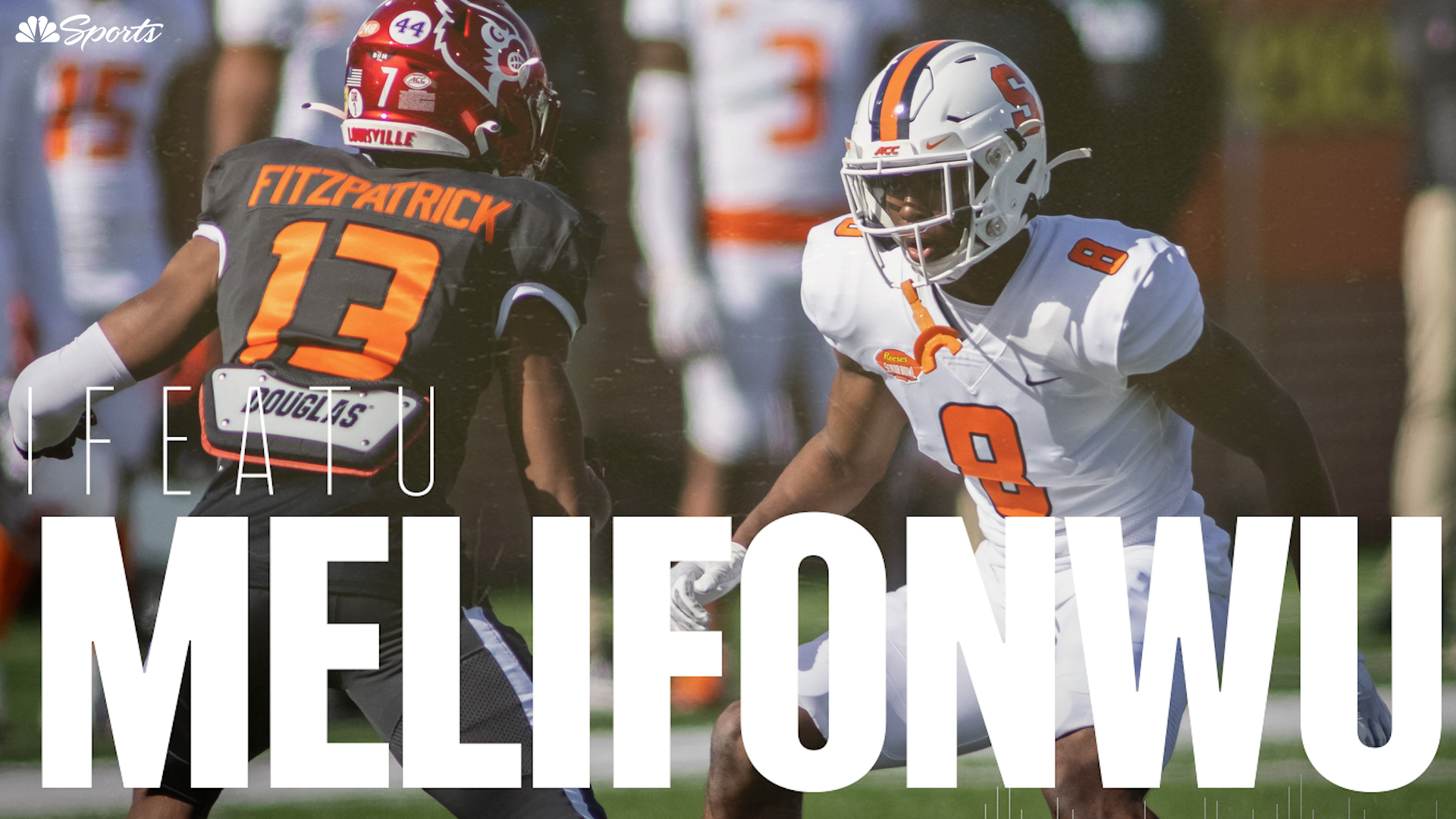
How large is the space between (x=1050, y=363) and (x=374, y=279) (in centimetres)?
105

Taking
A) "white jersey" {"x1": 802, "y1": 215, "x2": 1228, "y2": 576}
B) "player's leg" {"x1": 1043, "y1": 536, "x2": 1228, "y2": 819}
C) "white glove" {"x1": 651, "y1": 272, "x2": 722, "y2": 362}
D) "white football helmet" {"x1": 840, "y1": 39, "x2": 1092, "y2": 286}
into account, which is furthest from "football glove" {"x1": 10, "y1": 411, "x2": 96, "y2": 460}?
"player's leg" {"x1": 1043, "y1": 536, "x2": 1228, "y2": 819}

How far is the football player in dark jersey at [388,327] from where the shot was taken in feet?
7.17

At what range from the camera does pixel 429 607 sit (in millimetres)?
2328

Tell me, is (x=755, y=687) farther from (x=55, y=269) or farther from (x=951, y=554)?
(x=55, y=269)

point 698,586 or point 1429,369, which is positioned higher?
point 1429,369

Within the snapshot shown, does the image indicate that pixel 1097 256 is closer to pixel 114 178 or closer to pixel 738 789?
pixel 738 789

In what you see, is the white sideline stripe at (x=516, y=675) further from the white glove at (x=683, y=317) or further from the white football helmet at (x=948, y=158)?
the white football helmet at (x=948, y=158)

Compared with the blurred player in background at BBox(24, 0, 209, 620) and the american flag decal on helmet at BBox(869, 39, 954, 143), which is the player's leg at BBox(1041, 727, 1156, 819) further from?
the blurred player in background at BBox(24, 0, 209, 620)

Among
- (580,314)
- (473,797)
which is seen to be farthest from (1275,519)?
(473,797)

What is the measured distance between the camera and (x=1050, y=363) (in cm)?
222

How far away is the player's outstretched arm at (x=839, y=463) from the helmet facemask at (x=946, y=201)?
0.28 meters

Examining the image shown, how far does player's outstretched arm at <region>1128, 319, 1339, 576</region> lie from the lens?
7.32ft

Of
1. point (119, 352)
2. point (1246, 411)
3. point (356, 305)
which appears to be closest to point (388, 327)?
point (356, 305)

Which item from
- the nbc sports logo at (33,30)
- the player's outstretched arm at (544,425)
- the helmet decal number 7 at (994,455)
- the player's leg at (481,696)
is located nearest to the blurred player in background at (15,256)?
the nbc sports logo at (33,30)
